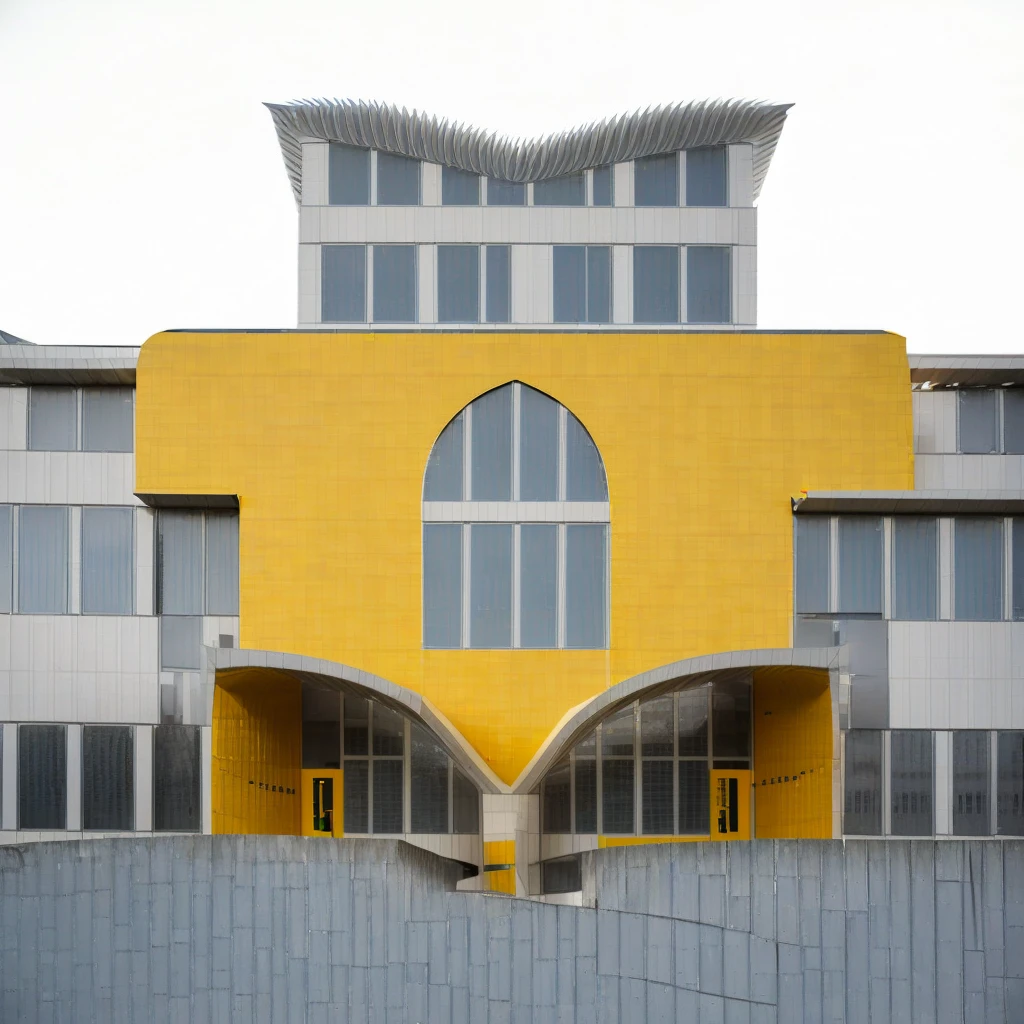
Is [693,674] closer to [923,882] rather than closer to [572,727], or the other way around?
[572,727]

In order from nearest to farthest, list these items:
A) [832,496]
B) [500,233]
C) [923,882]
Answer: [923,882]
[832,496]
[500,233]

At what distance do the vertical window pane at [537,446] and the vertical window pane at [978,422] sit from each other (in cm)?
844

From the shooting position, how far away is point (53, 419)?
26641 millimetres

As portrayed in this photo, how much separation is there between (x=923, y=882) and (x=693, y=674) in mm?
11232

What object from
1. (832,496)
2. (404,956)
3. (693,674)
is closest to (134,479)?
(693,674)

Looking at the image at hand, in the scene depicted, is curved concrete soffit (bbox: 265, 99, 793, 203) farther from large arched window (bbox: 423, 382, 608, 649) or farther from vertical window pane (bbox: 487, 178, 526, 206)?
large arched window (bbox: 423, 382, 608, 649)

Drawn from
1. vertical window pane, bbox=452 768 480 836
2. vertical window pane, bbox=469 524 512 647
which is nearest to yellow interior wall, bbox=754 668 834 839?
vertical window pane, bbox=469 524 512 647

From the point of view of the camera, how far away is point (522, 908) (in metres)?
12.2

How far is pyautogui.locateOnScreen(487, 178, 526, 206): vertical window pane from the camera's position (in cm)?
3077

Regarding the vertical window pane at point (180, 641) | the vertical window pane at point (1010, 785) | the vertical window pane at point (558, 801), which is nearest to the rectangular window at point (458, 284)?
the vertical window pane at point (180, 641)

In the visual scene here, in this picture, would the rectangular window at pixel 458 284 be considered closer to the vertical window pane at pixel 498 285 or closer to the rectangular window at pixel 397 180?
the vertical window pane at pixel 498 285

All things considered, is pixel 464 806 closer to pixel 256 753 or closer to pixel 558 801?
pixel 558 801

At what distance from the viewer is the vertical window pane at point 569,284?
30344mm

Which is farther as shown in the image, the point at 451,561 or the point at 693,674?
the point at 451,561
